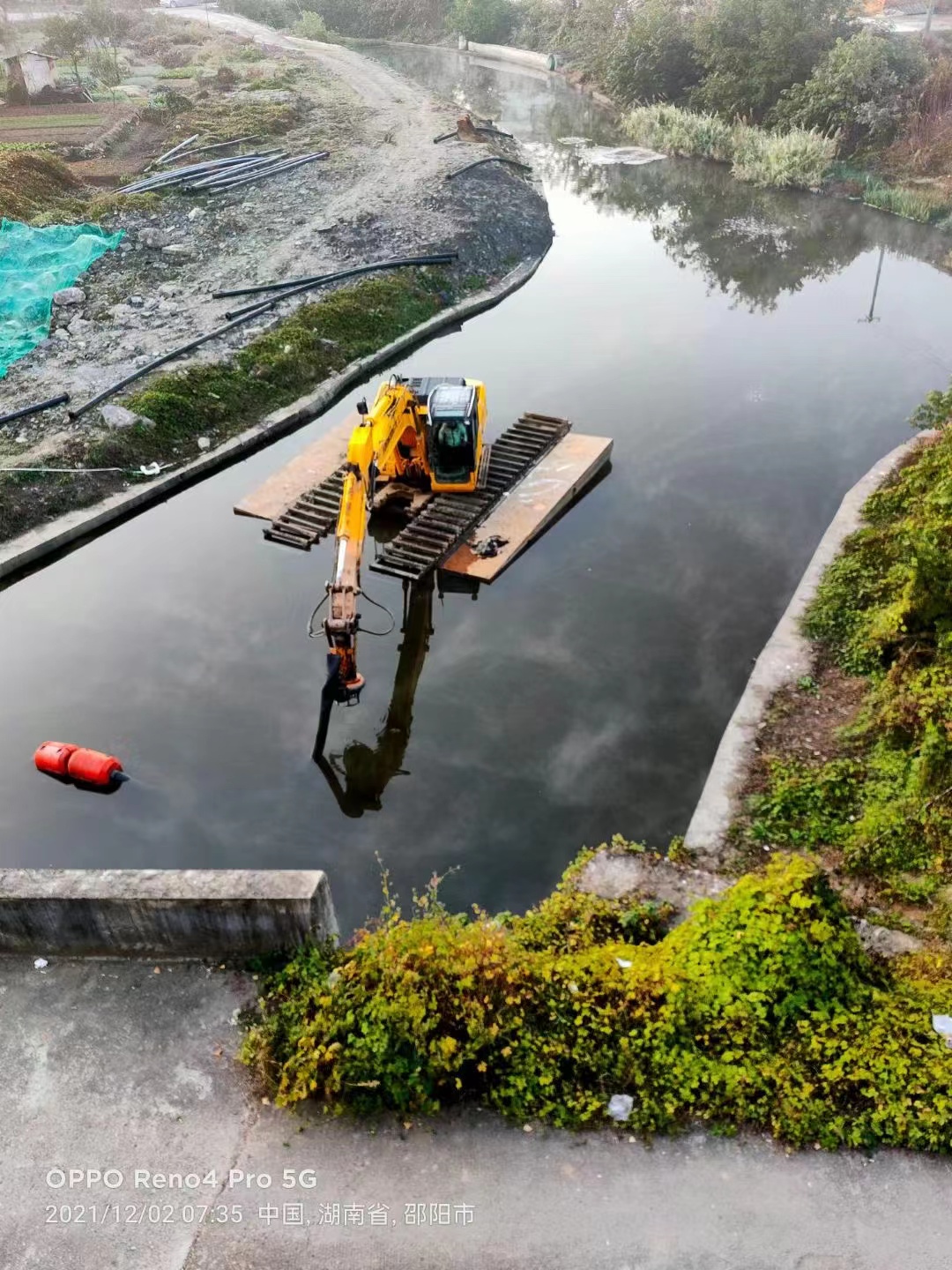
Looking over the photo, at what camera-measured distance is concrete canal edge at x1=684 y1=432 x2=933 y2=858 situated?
8.74 m

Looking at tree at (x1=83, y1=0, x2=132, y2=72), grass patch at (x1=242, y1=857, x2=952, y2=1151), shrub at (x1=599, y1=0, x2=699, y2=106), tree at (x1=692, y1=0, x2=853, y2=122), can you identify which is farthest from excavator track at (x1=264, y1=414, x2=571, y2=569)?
tree at (x1=83, y1=0, x2=132, y2=72)

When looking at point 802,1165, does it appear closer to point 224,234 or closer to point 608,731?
point 608,731

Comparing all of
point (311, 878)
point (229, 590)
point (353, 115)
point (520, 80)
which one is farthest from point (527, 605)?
point (520, 80)

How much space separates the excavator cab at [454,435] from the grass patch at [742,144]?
74.3ft

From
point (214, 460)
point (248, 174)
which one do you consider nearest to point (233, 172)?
point (248, 174)

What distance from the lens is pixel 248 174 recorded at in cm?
2825

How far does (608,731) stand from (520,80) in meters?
50.0

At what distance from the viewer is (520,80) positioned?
4919cm

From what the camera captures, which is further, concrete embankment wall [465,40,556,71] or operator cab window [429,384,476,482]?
concrete embankment wall [465,40,556,71]

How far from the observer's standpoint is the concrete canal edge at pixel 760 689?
8.74 meters

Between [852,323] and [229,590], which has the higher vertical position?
[852,323]

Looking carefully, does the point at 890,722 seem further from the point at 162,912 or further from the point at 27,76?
the point at 27,76

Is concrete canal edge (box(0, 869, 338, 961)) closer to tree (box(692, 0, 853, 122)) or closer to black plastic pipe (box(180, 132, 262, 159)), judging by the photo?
black plastic pipe (box(180, 132, 262, 159))

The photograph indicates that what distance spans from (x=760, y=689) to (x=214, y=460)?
10.00 m
